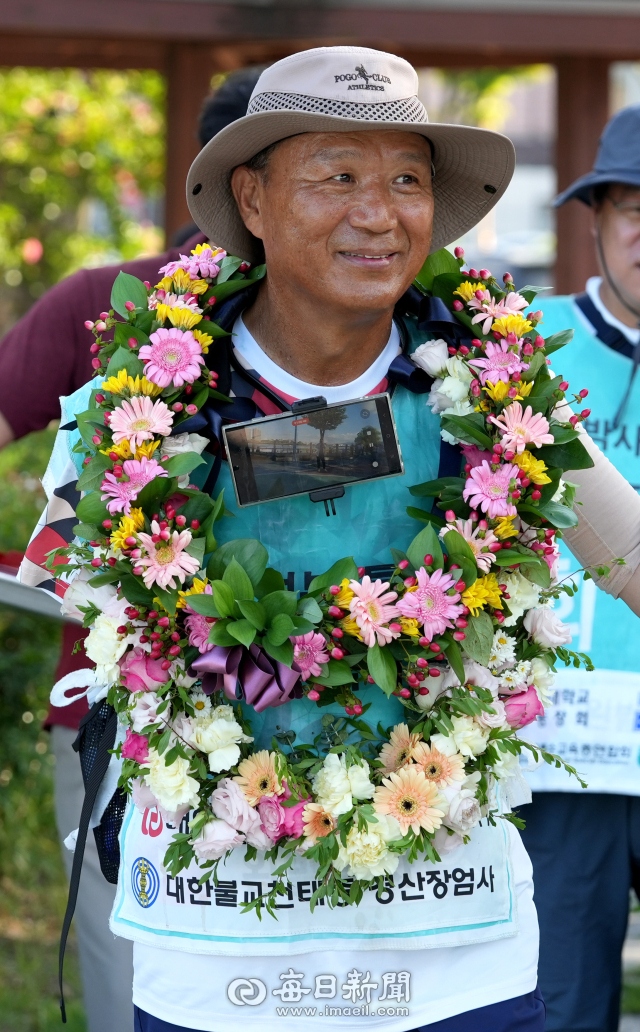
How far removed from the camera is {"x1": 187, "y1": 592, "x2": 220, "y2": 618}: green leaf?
6.43 feet

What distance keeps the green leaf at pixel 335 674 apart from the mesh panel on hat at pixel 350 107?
33.5 inches

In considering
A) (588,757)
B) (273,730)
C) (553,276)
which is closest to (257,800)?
(273,730)

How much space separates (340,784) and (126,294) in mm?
911

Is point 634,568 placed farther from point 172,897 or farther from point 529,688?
point 172,897

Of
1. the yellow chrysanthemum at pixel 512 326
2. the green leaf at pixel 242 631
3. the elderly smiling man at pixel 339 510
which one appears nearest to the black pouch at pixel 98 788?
the elderly smiling man at pixel 339 510

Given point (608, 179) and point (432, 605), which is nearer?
point (432, 605)

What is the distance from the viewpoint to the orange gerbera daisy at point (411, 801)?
2.02 m

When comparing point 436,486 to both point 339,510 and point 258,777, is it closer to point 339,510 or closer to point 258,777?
point 339,510

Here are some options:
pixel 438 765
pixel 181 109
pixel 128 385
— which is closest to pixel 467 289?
pixel 128 385

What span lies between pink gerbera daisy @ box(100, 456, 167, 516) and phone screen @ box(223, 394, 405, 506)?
131mm

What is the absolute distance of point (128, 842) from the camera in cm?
222

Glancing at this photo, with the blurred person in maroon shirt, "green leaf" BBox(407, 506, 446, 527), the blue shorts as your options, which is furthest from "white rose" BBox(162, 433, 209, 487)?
the blurred person in maroon shirt

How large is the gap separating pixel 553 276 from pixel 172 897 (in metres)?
4.41

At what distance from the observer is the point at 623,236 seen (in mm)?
3238
